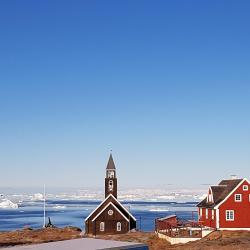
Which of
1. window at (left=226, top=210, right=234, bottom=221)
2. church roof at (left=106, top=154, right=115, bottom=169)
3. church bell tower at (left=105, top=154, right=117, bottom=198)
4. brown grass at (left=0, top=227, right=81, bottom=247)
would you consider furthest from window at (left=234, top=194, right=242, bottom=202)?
brown grass at (left=0, top=227, right=81, bottom=247)

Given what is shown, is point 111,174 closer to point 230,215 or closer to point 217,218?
point 217,218

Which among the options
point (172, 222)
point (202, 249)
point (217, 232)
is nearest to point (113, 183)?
point (172, 222)

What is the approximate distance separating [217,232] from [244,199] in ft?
18.1

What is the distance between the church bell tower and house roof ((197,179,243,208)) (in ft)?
43.3

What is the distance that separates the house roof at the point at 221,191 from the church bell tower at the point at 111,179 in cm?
1319

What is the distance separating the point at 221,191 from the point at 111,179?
16.8 m

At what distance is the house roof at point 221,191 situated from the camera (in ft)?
191

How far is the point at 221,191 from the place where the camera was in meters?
60.4

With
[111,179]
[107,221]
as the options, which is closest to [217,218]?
[107,221]

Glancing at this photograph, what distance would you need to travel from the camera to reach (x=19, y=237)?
215 ft

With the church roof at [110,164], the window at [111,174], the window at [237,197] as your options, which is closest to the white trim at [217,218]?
the window at [237,197]

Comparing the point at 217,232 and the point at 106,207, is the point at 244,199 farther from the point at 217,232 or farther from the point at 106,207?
the point at 106,207

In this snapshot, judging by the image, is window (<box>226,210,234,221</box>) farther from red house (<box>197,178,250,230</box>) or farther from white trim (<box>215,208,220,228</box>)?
white trim (<box>215,208,220,228</box>)

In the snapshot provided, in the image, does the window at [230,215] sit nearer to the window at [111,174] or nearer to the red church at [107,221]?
the red church at [107,221]
